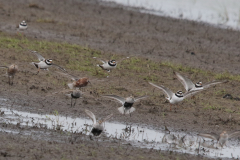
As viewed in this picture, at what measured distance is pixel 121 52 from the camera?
16844mm

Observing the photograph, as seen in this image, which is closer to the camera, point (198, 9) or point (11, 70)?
point (11, 70)

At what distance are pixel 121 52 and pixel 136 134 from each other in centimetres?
829

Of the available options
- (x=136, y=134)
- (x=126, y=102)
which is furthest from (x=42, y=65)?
(x=136, y=134)

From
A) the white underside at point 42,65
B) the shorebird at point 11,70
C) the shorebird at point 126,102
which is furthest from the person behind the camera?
the white underside at point 42,65

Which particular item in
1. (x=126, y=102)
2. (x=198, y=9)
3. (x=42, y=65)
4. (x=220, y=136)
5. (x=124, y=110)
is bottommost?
(x=220, y=136)

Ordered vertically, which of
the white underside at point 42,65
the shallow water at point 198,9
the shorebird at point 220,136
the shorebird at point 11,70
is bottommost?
the shorebird at point 220,136

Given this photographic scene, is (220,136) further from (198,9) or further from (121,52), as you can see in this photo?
(198,9)

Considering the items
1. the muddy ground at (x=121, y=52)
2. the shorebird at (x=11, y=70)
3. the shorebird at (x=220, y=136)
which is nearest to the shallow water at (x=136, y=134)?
the shorebird at (x=220, y=136)

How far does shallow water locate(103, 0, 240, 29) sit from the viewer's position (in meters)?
25.5

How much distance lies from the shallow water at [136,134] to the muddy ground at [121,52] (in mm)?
421

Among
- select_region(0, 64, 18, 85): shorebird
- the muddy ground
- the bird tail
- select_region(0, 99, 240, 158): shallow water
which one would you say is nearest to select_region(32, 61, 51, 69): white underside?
the muddy ground

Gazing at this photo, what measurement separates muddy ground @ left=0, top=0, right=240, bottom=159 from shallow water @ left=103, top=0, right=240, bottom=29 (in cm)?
188

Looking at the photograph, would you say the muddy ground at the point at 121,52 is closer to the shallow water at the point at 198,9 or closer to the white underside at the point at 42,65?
the white underside at the point at 42,65

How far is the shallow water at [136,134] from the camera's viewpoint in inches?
322
